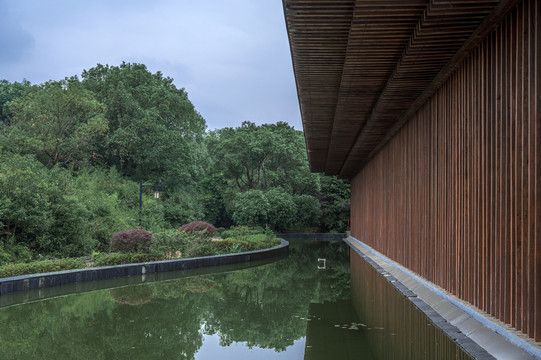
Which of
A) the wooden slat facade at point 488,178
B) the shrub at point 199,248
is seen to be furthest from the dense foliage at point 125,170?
the wooden slat facade at point 488,178

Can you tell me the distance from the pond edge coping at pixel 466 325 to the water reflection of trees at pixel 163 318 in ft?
4.63

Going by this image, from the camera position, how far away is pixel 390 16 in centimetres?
514

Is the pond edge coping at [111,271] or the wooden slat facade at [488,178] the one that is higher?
the wooden slat facade at [488,178]

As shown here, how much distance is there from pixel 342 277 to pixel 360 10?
7708 mm

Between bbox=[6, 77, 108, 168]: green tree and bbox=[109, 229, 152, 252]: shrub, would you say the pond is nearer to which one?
bbox=[109, 229, 152, 252]: shrub

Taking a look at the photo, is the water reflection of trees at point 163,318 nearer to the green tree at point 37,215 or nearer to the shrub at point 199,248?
the shrub at point 199,248

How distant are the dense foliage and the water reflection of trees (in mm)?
3977

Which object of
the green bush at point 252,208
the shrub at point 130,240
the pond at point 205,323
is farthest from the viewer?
the green bush at point 252,208

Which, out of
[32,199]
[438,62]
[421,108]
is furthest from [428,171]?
[32,199]

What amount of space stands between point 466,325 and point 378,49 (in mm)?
3526

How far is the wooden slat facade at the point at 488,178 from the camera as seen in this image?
4.60 metres

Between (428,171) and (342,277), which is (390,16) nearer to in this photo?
(428,171)

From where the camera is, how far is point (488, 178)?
19.0 feet

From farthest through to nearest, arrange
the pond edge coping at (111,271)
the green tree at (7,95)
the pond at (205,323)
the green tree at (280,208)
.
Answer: the green tree at (280,208) < the green tree at (7,95) < the pond edge coping at (111,271) < the pond at (205,323)
